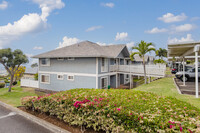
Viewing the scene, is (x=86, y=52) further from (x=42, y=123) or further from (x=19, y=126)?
(x=19, y=126)

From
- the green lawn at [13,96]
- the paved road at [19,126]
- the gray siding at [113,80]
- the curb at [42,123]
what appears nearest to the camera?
the curb at [42,123]

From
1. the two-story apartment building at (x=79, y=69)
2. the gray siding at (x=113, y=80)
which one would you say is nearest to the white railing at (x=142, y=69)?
the two-story apartment building at (x=79, y=69)

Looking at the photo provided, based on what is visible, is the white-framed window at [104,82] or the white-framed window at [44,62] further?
the white-framed window at [44,62]

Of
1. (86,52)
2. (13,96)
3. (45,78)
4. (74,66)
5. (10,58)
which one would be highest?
(86,52)

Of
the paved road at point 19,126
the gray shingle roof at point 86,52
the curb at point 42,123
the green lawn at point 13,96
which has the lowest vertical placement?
the green lawn at point 13,96

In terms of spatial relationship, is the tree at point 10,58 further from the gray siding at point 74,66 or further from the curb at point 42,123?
the curb at point 42,123

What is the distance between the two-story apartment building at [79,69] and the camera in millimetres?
15484

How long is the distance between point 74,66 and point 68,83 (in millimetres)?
2710

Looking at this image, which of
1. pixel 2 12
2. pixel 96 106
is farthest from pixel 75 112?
pixel 2 12

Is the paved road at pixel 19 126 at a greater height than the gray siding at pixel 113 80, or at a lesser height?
lesser

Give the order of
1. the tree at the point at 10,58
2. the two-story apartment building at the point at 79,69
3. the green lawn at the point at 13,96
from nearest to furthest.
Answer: the green lawn at the point at 13,96 → the two-story apartment building at the point at 79,69 → the tree at the point at 10,58

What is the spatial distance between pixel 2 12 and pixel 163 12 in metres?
20.6

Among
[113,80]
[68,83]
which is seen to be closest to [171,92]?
[113,80]

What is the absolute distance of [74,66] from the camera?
55.0 feet
